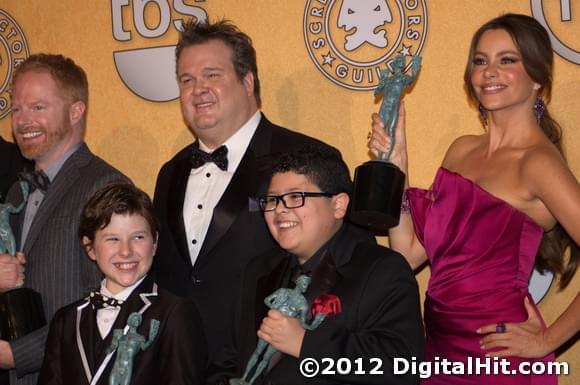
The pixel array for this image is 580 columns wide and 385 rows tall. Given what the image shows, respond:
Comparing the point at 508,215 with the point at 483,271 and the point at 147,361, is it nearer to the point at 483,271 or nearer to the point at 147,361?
the point at 483,271

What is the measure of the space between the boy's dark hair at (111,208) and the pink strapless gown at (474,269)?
3.67 feet

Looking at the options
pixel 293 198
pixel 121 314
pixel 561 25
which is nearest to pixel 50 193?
pixel 121 314

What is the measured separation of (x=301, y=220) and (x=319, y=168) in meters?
0.20

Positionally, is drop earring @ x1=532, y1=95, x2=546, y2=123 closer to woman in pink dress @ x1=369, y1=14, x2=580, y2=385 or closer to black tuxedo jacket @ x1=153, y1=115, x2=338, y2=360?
woman in pink dress @ x1=369, y1=14, x2=580, y2=385

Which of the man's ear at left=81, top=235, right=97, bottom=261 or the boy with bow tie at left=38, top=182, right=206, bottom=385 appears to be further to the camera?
the man's ear at left=81, top=235, right=97, bottom=261

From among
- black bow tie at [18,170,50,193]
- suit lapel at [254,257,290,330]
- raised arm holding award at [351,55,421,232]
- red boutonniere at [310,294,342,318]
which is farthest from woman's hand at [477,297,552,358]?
black bow tie at [18,170,50,193]

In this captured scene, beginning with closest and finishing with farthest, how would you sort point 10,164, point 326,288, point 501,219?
point 326,288 < point 501,219 < point 10,164

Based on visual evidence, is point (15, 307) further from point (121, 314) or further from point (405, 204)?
point (405, 204)

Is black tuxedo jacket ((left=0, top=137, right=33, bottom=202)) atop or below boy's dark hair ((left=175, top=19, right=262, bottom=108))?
below

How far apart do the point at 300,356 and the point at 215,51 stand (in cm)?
160

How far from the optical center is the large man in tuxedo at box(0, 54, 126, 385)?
350 cm

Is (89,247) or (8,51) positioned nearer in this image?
(89,247)

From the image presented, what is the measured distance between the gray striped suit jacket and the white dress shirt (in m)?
0.35

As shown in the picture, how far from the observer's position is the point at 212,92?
379cm
